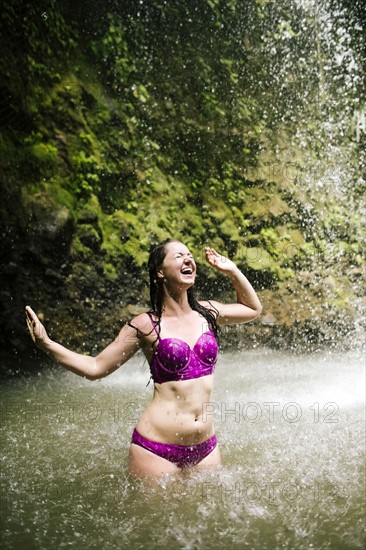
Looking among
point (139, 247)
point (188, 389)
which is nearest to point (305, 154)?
point (139, 247)

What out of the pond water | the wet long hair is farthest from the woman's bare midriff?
the wet long hair

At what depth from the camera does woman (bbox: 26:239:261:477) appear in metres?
3.05

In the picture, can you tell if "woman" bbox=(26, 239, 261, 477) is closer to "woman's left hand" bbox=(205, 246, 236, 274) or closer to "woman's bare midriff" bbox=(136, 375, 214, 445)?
"woman's bare midriff" bbox=(136, 375, 214, 445)

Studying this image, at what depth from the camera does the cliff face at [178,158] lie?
22.7 feet

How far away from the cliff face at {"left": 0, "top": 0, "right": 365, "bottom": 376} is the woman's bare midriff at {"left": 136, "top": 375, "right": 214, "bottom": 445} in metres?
3.97

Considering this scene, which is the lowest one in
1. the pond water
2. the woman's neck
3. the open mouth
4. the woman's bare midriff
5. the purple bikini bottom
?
the pond water

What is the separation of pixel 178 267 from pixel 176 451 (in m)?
1.08

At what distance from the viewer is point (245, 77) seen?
9.29 m

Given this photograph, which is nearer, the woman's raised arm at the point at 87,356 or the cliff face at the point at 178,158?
the woman's raised arm at the point at 87,356

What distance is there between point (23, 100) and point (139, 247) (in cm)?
249

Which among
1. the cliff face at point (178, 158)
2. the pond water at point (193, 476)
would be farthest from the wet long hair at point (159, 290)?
the cliff face at point (178, 158)
